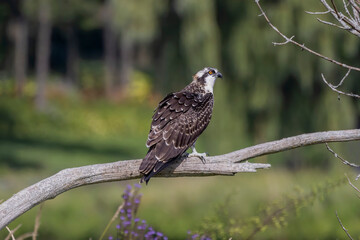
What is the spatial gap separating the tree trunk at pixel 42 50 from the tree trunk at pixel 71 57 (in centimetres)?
189

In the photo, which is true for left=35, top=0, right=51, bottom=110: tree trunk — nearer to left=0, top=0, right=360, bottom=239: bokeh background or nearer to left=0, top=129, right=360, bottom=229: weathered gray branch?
left=0, top=0, right=360, bottom=239: bokeh background

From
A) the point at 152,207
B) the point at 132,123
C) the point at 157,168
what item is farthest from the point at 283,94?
the point at 132,123

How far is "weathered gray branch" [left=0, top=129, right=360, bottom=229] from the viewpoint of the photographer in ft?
16.2

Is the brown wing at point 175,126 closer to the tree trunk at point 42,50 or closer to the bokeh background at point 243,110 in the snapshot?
the bokeh background at point 243,110

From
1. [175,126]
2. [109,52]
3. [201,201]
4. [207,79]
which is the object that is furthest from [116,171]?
[109,52]

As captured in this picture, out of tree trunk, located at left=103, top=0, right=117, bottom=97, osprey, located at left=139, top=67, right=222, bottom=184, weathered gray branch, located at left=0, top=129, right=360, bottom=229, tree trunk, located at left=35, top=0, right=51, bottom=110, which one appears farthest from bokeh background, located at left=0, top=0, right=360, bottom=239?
tree trunk, located at left=103, top=0, right=117, bottom=97

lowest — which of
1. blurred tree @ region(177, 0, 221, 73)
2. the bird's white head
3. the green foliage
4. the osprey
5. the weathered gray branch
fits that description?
the weathered gray branch

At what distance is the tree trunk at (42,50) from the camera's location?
2853 cm

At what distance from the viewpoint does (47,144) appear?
27906 millimetres

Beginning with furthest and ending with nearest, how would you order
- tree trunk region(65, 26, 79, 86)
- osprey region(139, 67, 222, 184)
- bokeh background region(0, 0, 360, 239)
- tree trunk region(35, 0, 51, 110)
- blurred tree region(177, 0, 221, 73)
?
tree trunk region(65, 26, 79, 86) < tree trunk region(35, 0, 51, 110) < blurred tree region(177, 0, 221, 73) < bokeh background region(0, 0, 360, 239) < osprey region(139, 67, 222, 184)

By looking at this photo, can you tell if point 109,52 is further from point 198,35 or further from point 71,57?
point 198,35

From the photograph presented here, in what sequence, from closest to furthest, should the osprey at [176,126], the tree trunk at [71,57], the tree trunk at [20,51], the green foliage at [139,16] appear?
the osprey at [176,126]
the green foliage at [139,16]
the tree trunk at [20,51]
the tree trunk at [71,57]

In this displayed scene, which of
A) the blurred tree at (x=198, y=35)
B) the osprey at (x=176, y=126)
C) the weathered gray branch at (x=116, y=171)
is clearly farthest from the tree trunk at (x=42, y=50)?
the weathered gray branch at (x=116, y=171)

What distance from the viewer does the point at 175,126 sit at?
5613mm
